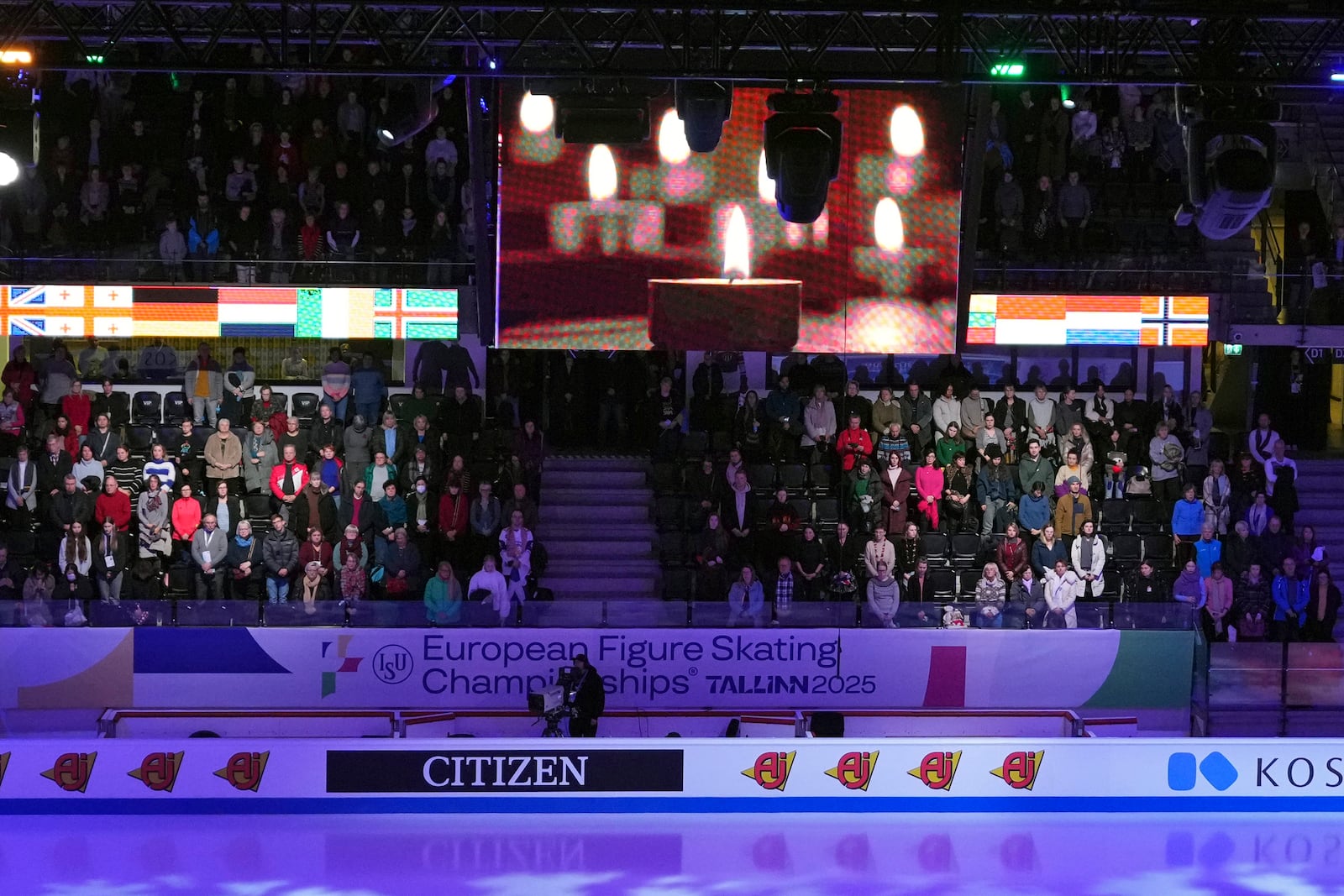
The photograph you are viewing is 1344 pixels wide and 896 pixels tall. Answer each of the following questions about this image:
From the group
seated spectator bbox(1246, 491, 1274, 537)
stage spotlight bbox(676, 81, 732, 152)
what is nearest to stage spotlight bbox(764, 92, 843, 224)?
stage spotlight bbox(676, 81, 732, 152)

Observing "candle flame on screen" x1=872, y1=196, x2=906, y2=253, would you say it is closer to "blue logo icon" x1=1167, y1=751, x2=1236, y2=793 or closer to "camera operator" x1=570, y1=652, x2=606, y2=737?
"camera operator" x1=570, y1=652, x2=606, y2=737

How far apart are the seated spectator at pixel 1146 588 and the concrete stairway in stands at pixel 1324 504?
2456 mm

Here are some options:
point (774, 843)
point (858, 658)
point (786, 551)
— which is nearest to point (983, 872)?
point (774, 843)

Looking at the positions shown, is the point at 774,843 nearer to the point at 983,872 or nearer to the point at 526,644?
the point at 983,872

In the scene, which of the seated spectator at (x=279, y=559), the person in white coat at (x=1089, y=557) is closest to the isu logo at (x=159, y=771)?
the seated spectator at (x=279, y=559)

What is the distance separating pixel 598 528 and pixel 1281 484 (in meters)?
6.81

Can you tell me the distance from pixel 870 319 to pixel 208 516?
20.5 feet

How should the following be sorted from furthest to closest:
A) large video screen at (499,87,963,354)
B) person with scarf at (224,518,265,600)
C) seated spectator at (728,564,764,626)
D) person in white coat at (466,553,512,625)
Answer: person with scarf at (224,518,265,600), person in white coat at (466,553,512,625), seated spectator at (728,564,764,626), large video screen at (499,87,963,354)

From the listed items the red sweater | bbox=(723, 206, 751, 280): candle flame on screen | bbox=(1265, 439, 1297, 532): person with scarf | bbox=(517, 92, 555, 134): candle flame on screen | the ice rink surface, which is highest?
bbox=(517, 92, 555, 134): candle flame on screen

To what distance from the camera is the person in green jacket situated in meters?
14.9

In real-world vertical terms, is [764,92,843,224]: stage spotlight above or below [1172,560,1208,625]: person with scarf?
above

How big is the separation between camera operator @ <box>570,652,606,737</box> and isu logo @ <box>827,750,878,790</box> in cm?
236

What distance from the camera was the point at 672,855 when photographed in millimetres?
11430

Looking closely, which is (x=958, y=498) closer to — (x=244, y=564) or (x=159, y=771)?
(x=244, y=564)
